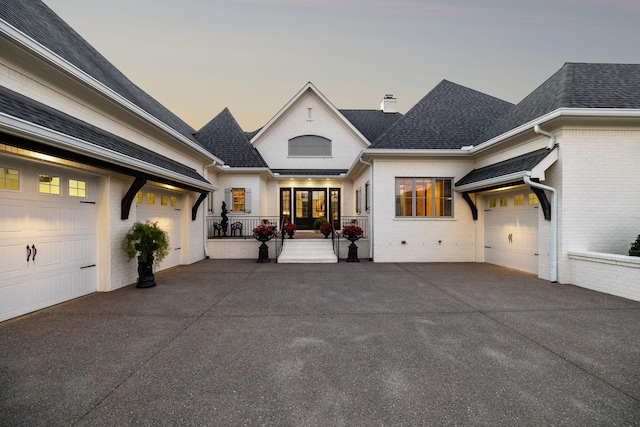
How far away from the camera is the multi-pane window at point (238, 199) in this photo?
13.1 m

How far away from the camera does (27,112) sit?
3.92 m

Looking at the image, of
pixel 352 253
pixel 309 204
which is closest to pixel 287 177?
pixel 309 204

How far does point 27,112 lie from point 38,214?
189 cm

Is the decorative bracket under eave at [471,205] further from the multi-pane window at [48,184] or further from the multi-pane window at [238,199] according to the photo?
the multi-pane window at [48,184]

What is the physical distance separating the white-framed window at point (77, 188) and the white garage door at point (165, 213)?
1558mm

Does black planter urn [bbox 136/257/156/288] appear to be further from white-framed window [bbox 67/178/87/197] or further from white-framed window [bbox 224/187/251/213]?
white-framed window [bbox 224/187/251/213]

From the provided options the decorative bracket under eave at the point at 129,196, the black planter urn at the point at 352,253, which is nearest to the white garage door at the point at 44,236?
the decorative bracket under eave at the point at 129,196

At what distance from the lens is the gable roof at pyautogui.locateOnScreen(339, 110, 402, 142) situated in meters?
16.7

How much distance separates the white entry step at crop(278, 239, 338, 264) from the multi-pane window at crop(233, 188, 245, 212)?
3352mm

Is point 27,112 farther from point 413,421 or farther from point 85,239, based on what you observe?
point 413,421

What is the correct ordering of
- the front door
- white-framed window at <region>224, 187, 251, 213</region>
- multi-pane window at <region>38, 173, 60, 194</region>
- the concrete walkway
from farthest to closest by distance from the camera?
1. the front door
2. white-framed window at <region>224, 187, 251, 213</region>
3. multi-pane window at <region>38, 173, 60, 194</region>
4. the concrete walkway

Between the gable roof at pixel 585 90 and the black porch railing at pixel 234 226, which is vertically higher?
the gable roof at pixel 585 90

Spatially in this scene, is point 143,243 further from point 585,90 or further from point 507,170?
point 585,90

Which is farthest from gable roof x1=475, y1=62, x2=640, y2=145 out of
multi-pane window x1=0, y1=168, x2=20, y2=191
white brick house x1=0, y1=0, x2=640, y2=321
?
multi-pane window x1=0, y1=168, x2=20, y2=191
